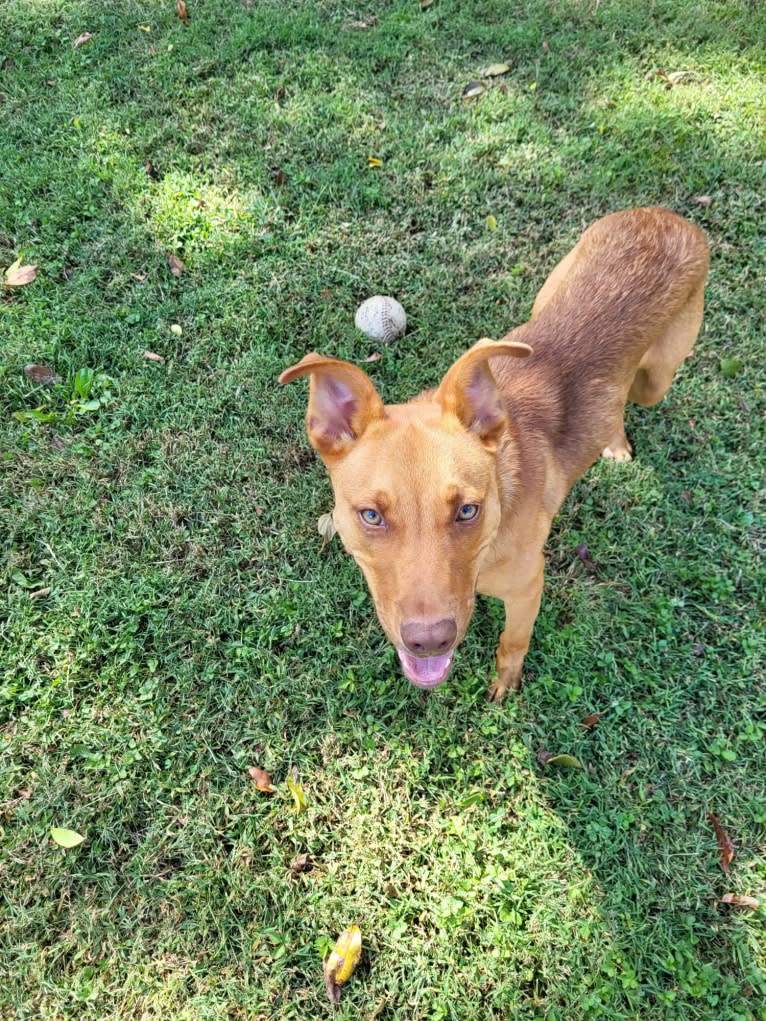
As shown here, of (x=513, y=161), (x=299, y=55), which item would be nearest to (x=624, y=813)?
(x=513, y=161)

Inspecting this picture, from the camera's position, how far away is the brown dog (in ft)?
7.84

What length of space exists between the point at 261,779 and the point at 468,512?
1988 mm

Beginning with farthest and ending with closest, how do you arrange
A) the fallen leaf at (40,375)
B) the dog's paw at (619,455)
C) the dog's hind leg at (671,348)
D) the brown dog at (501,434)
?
the fallen leaf at (40,375) → the dog's paw at (619,455) → the dog's hind leg at (671,348) → the brown dog at (501,434)

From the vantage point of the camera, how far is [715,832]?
10.7 feet

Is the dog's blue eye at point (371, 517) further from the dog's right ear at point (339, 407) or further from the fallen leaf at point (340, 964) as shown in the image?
the fallen leaf at point (340, 964)

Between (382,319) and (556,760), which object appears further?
(382,319)

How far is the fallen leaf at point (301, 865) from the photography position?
321 centimetres

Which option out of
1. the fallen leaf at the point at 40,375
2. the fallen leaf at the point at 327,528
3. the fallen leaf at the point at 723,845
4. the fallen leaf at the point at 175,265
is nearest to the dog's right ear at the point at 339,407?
the fallen leaf at the point at 327,528

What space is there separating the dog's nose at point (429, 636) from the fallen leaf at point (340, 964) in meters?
1.68

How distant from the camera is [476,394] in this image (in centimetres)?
267

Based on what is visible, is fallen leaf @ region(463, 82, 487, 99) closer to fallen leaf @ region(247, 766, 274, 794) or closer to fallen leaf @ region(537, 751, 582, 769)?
fallen leaf @ region(537, 751, 582, 769)

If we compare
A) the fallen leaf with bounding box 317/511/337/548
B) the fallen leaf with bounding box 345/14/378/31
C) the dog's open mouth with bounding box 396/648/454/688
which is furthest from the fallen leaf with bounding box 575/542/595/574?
the fallen leaf with bounding box 345/14/378/31

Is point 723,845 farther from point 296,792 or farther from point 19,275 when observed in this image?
point 19,275

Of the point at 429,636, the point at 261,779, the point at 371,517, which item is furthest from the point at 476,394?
the point at 261,779
